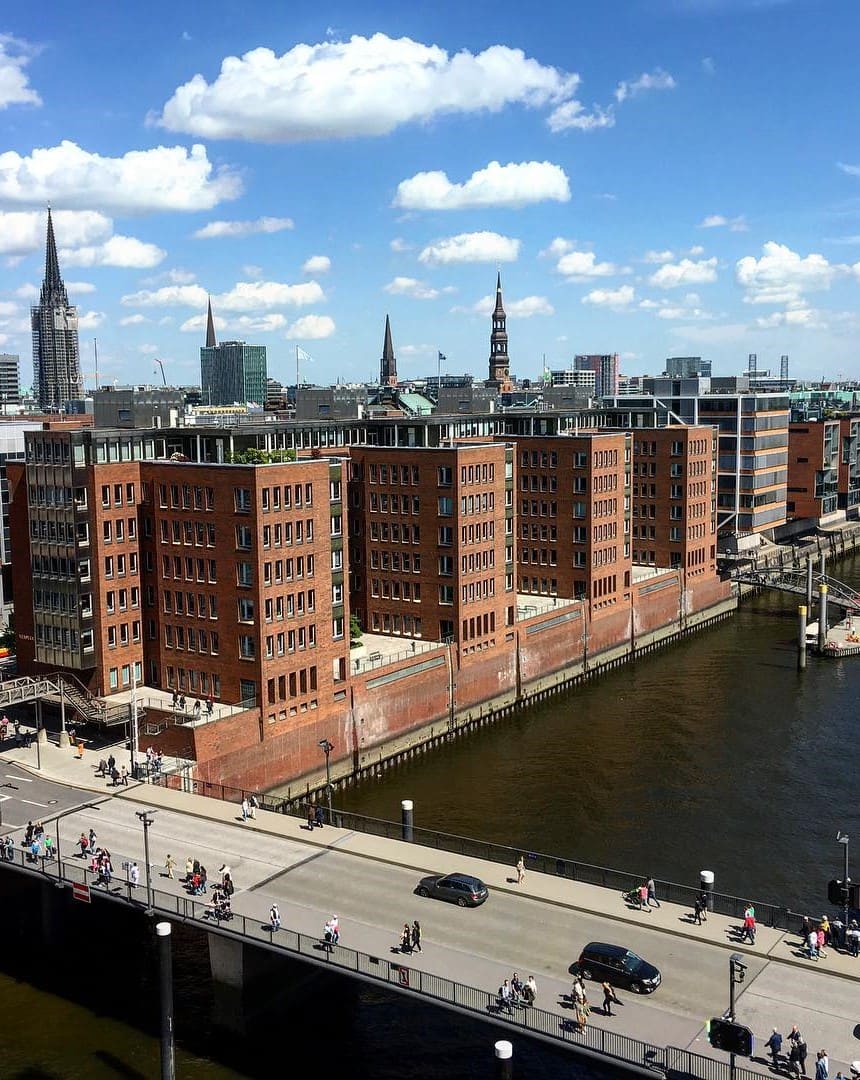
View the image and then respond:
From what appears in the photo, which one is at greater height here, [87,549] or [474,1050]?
[87,549]

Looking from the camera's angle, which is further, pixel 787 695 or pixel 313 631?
pixel 787 695

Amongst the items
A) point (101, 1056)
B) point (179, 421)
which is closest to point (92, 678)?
point (179, 421)

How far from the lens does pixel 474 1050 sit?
53.7m

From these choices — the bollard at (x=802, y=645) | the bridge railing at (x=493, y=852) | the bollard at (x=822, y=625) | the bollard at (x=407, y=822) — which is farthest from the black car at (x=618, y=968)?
the bollard at (x=822, y=625)

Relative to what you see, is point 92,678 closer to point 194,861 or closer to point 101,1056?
point 194,861

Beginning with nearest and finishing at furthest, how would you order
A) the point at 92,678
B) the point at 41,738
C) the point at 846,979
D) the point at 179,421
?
1. the point at 846,979
2. the point at 41,738
3. the point at 92,678
4. the point at 179,421

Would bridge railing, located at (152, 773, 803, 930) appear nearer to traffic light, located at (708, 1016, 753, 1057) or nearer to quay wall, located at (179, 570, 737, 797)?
quay wall, located at (179, 570, 737, 797)

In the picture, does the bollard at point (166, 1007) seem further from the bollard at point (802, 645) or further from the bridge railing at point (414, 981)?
the bollard at point (802, 645)

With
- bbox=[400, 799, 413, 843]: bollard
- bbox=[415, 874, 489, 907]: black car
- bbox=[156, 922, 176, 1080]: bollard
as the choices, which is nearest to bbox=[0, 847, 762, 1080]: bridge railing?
bbox=[156, 922, 176, 1080]: bollard

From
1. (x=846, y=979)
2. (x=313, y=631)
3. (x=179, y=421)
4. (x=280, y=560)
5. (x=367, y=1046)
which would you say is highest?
(x=179, y=421)

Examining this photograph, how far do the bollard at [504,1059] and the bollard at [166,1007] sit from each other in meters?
15.0

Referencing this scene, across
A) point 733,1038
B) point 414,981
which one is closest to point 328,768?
point 414,981

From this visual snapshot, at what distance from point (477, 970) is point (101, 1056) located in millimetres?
18350

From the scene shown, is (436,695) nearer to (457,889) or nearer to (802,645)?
(457,889)
